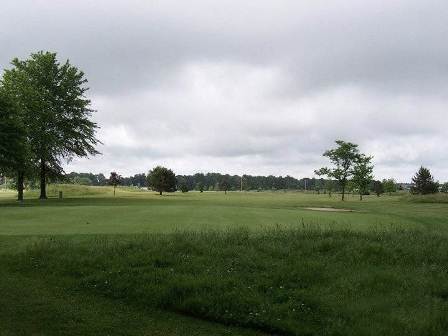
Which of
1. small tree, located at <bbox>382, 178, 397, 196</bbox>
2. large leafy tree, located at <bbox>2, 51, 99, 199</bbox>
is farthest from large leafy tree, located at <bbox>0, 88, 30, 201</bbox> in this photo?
small tree, located at <bbox>382, 178, 397, 196</bbox>

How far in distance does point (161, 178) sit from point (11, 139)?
2661 inches

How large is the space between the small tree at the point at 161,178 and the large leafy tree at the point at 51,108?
51444mm

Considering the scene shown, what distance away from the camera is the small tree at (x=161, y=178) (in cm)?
11119

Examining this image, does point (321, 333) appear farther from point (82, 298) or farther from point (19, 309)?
point (19, 309)

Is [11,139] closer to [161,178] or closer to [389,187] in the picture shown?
[161,178]

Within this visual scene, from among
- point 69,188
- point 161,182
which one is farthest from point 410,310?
point 161,182

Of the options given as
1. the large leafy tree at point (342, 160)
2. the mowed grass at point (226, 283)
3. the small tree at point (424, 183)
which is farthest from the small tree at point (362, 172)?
the mowed grass at point (226, 283)

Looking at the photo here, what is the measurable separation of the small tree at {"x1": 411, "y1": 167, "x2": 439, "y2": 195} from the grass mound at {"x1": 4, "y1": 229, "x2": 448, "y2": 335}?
10509cm

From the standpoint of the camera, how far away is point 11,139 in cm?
4394

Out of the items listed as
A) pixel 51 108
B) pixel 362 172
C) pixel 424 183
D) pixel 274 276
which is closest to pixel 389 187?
pixel 424 183

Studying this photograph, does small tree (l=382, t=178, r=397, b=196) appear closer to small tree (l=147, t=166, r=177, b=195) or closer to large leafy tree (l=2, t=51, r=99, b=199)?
small tree (l=147, t=166, r=177, b=195)

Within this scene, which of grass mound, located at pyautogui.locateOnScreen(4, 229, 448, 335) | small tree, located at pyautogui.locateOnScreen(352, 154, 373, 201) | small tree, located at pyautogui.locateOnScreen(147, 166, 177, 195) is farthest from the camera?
small tree, located at pyautogui.locateOnScreen(147, 166, 177, 195)

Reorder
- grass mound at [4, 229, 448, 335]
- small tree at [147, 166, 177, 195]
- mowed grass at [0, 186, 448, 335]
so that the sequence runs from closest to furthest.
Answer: mowed grass at [0, 186, 448, 335] → grass mound at [4, 229, 448, 335] → small tree at [147, 166, 177, 195]

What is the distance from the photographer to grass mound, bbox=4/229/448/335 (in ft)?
31.0
